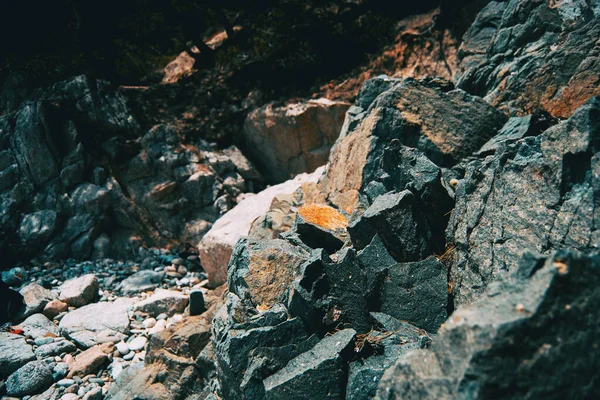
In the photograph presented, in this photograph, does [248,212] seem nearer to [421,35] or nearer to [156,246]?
[156,246]

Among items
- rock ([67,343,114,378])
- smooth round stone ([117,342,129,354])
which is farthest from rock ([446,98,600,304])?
rock ([67,343,114,378])

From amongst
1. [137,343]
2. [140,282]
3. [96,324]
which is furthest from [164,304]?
[140,282]

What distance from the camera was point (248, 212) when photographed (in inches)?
467

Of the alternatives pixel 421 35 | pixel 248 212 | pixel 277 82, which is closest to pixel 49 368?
pixel 248 212

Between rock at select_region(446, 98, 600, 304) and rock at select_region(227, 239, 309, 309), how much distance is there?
2.22 metres

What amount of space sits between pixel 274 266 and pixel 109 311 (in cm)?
737

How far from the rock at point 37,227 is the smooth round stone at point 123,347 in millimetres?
Result: 8351

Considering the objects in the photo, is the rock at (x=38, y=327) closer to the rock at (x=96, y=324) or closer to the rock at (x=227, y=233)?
the rock at (x=96, y=324)

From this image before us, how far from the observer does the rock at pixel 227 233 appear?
10844mm

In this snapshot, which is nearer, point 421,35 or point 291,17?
point 421,35

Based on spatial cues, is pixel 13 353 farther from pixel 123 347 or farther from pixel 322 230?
pixel 322 230

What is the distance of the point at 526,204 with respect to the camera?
4.37 meters

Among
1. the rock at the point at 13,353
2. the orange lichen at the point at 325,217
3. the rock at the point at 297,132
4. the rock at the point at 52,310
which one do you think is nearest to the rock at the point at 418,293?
the orange lichen at the point at 325,217

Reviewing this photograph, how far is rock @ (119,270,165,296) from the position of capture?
492 inches
